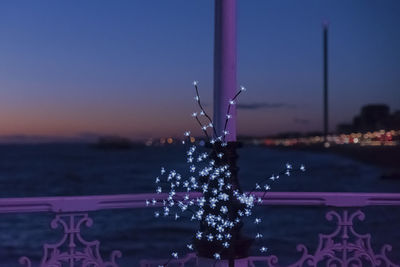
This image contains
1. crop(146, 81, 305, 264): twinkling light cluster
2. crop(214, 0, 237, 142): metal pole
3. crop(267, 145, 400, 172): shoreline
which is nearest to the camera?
crop(146, 81, 305, 264): twinkling light cluster

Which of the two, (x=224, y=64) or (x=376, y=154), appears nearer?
(x=224, y=64)

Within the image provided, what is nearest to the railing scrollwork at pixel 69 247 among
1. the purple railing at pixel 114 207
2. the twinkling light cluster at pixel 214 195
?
the purple railing at pixel 114 207

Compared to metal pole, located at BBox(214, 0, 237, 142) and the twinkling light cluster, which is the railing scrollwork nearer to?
the twinkling light cluster

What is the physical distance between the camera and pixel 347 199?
14.5 ft

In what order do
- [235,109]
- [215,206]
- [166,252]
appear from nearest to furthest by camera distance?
[215,206], [235,109], [166,252]

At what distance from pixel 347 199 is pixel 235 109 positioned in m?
1.08

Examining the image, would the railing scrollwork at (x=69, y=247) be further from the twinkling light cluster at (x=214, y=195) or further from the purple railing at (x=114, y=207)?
the twinkling light cluster at (x=214, y=195)

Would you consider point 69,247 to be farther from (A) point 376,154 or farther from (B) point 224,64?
(A) point 376,154

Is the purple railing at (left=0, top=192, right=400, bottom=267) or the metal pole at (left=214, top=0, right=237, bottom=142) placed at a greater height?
the metal pole at (left=214, top=0, right=237, bottom=142)

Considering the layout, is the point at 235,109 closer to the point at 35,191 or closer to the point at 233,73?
the point at 233,73

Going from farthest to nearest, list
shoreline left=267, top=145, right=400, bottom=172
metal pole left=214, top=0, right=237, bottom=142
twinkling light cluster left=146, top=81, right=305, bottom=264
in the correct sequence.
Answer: shoreline left=267, top=145, right=400, bottom=172
metal pole left=214, top=0, right=237, bottom=142
twinkling light cluster left=146, top=81, right=305, bottom=264

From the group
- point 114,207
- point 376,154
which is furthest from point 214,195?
point 376,154

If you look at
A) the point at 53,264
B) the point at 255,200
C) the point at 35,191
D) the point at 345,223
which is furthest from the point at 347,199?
the point at 35,191

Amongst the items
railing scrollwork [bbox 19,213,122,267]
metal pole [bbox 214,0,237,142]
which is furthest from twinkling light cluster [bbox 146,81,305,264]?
railing scrollwork [bbox 19,213,122,267]
